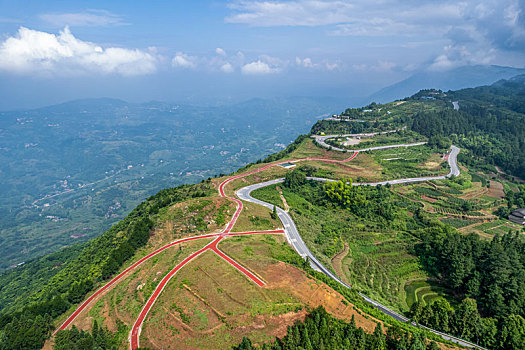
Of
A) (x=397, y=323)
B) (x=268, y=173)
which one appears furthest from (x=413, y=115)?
(x=397, y=323)

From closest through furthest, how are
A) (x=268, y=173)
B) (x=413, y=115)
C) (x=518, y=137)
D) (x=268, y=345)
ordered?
(x=268, y=345) < (x=268, y=173) < (x=518, y=137) < (x=413, y=115)

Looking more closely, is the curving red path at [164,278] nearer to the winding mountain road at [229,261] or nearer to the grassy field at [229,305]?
the winding mountain road at [229,261]

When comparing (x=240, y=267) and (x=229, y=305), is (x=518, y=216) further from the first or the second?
(x=229, y=305)

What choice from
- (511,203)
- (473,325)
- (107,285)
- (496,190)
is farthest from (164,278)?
(496,190)

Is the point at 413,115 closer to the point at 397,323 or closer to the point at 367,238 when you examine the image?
the point at 367,238

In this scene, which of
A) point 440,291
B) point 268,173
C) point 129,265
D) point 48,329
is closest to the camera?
point 48,329

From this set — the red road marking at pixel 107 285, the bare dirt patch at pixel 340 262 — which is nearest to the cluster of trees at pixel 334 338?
the bare dirt patch at pixel 340 262

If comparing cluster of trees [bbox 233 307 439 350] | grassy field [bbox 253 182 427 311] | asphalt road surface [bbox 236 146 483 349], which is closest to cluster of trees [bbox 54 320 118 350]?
cluster of trees [bbox 233 307 439 350]
